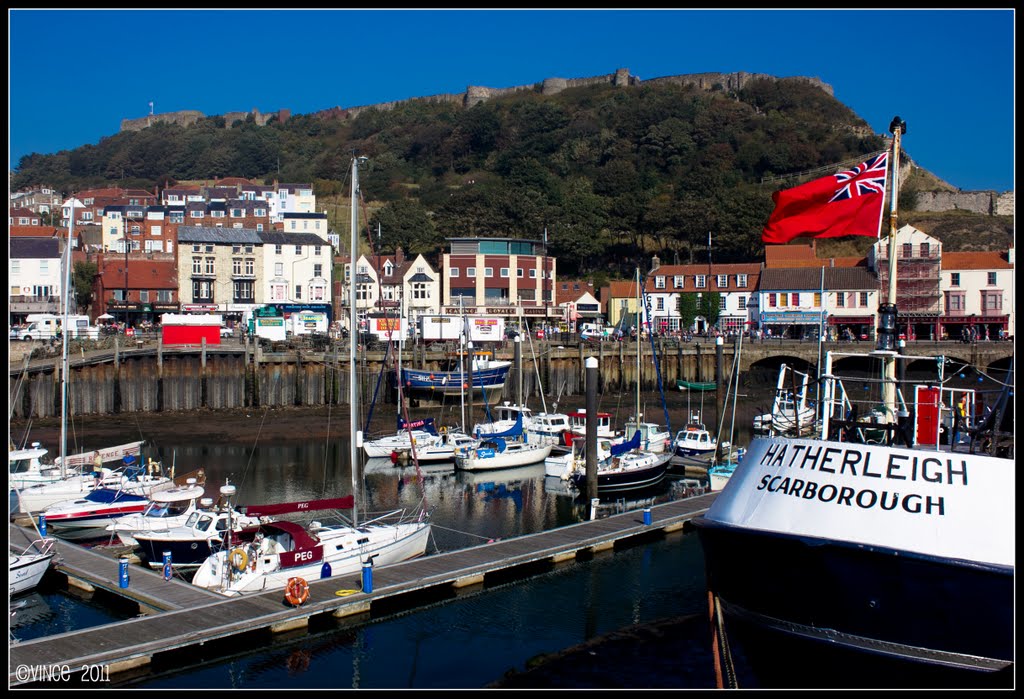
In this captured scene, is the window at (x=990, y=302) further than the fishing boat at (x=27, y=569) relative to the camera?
Yes

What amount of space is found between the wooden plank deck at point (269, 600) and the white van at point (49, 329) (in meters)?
37.2

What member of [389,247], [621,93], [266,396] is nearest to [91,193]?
[389,247]

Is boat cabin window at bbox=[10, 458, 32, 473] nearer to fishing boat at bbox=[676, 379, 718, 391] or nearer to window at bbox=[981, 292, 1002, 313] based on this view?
fishing boat at bbox=[676, 379, 718, 391]

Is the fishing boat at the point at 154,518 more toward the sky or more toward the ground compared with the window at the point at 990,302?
more toward the ground

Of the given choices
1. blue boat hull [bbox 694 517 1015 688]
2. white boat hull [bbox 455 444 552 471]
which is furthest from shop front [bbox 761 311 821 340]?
blue boat hull [bbox 694 517 1015 688]

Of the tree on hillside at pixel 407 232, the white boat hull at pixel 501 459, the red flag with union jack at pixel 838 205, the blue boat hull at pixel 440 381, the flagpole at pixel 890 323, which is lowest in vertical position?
the white boat hull at pixel 501 459

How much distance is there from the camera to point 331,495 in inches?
1409

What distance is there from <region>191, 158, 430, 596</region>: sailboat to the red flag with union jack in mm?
11871

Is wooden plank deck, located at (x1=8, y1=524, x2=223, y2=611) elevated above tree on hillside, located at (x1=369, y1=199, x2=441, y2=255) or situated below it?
below

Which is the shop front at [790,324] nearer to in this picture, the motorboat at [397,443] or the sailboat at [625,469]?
the motorboat at [397,443]

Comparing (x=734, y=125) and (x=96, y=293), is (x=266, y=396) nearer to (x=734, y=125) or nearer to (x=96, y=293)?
(x=96, y=293)

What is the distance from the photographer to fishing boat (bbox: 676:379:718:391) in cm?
6312

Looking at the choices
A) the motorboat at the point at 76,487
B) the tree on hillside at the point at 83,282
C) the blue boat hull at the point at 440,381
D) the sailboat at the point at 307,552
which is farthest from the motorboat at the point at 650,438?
the tree on hillside at the point at 83,282

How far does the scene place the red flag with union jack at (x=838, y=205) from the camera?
17.6 metres
